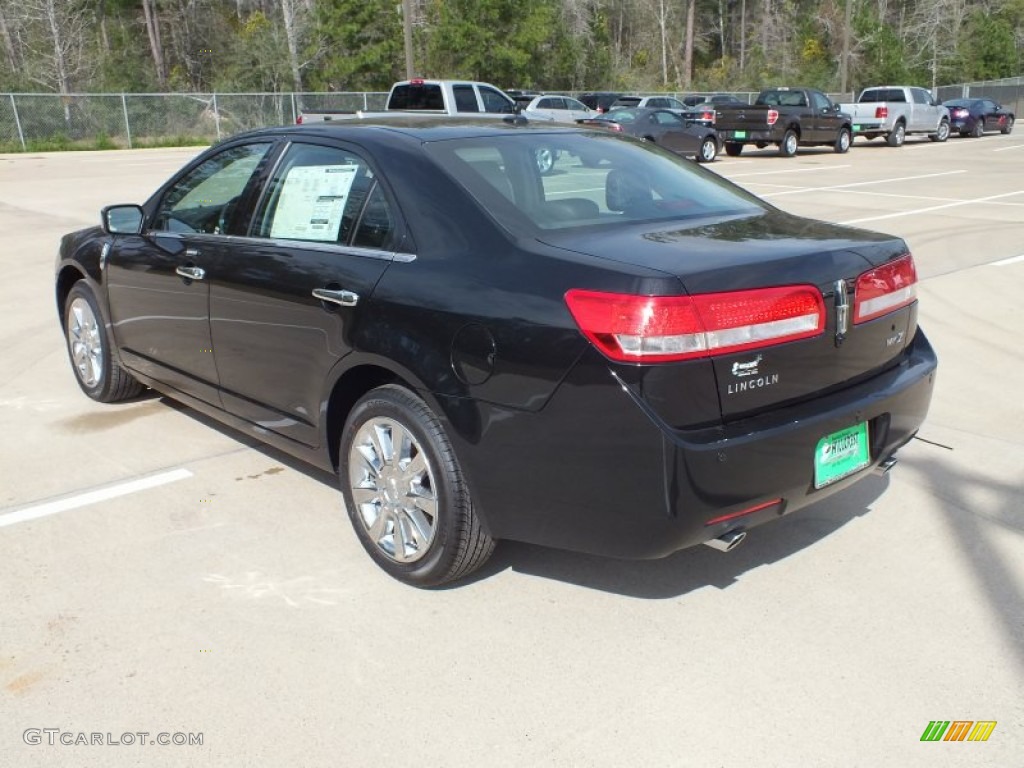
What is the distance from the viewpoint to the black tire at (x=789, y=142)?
89.5 feet

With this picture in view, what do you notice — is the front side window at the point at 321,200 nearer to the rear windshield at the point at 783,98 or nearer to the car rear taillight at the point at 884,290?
the car rear taillight at the point at 884,290

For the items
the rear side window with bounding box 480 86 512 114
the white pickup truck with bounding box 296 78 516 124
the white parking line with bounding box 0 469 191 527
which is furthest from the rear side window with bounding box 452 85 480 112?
the white parking line with bounding box 0 469 191 527

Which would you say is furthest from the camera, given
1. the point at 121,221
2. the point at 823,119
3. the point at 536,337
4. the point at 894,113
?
the point at 894,113

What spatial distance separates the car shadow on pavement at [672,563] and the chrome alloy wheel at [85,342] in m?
3.10

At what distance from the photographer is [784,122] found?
27156 mm

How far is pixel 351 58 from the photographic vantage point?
155 feet

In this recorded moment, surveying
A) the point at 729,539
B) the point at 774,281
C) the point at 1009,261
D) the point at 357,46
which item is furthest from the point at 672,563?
the point at 357,46

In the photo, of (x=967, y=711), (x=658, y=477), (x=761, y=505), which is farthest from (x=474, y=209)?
(x=967, y=711)

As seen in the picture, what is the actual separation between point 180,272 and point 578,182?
6.46 ft

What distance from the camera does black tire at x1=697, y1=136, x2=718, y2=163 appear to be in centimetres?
2573

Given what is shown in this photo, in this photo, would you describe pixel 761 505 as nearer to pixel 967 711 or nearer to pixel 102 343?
pixel 967 711

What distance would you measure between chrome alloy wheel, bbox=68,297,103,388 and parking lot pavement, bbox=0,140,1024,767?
594 mm

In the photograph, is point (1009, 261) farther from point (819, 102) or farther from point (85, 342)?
point (819, 102)

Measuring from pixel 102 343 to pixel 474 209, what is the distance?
3.17 meters
